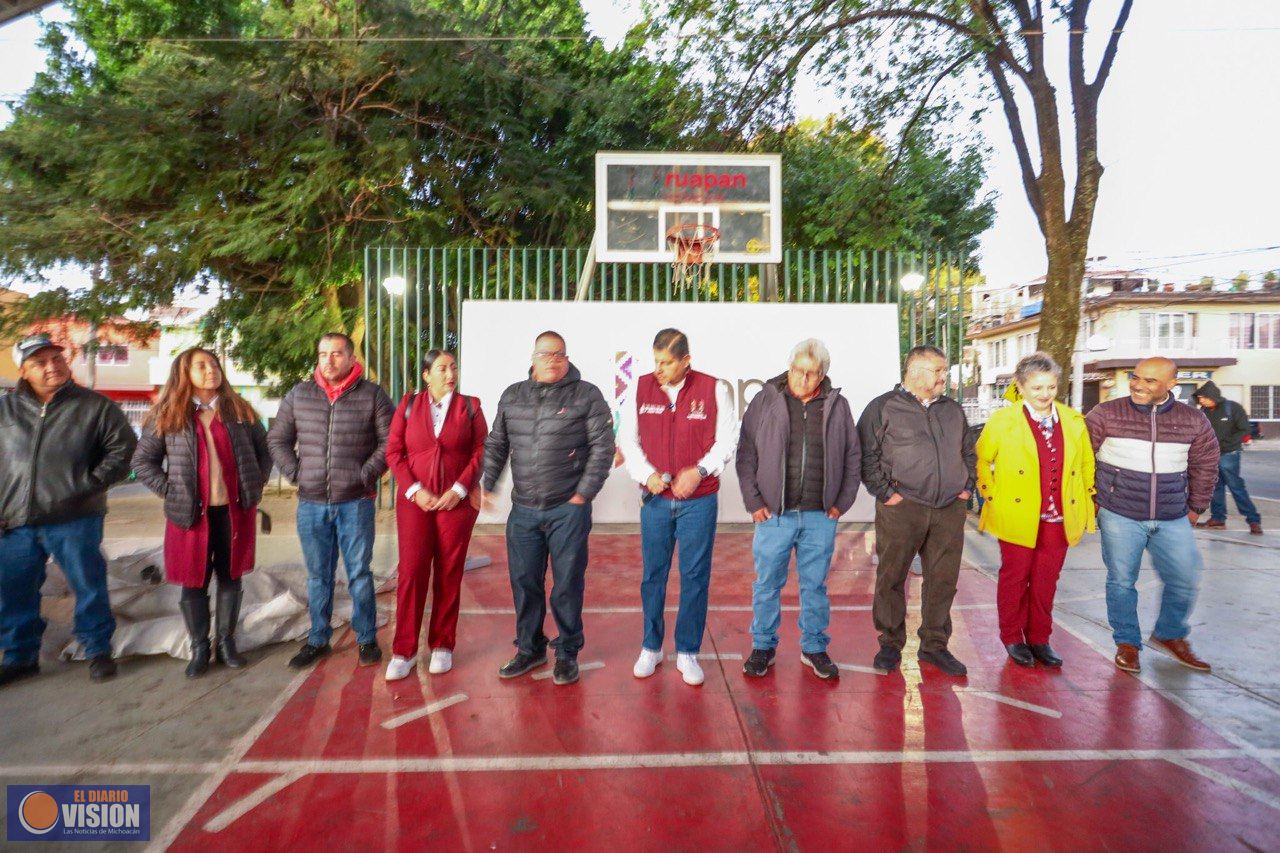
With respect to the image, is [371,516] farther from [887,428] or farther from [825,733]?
[887,428]

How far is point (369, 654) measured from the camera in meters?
4.10

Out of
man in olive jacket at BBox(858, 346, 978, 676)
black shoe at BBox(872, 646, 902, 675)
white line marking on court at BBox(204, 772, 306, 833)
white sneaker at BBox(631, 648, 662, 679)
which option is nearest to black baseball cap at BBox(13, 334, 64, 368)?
white line marking on court at BBox(204, 772, 306, 833)

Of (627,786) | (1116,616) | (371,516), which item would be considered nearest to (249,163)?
(371,516)

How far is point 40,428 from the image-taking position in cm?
382

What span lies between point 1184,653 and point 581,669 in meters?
3.44

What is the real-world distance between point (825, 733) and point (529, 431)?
6.83ft

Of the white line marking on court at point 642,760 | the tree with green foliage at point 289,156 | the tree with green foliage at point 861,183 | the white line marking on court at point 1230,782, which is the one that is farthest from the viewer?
the tree with green foliage at point 861,183

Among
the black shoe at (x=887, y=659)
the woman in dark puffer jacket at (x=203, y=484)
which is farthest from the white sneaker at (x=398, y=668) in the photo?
the black shoe at (x=887, y=659)

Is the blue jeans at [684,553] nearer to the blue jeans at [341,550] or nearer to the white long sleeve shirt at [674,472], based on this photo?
the white long sleeve shirt at [674,472]

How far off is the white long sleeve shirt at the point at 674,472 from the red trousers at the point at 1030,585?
172cm

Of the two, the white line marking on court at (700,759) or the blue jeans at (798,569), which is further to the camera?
the blue jeans at (798,569)

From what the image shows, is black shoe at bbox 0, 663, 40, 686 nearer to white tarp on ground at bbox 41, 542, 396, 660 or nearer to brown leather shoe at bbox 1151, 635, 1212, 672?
white tarp on ground at bbox 41, 542, 396, 660

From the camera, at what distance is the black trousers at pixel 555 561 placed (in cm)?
381

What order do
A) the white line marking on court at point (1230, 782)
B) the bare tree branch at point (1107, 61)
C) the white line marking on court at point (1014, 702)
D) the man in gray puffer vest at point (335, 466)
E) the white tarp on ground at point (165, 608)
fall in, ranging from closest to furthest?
the white line marking on court at point (1230, 782) → the white line marking on court at point (1014, 702) → the man in gray puffer vest at point (335, 466) → the white tarp on ground at point (165, 608) → the bare tree branch at point (1107, 61)
